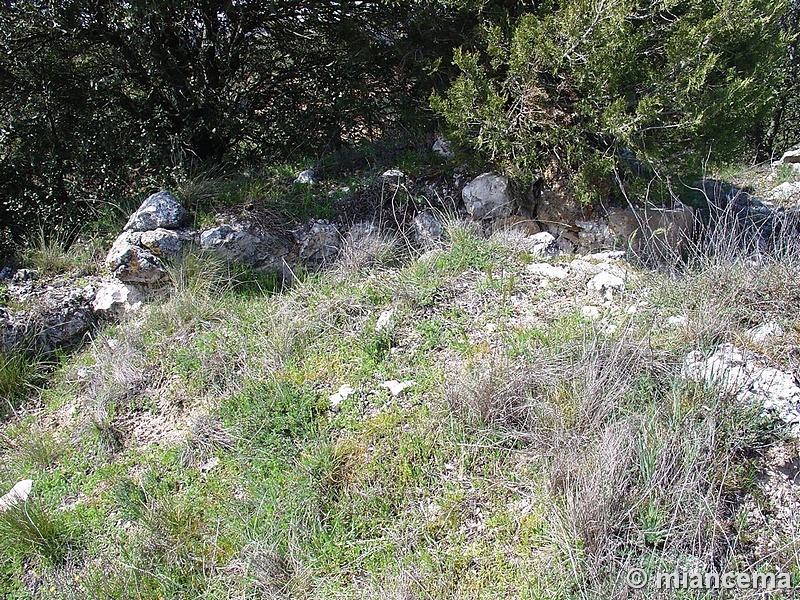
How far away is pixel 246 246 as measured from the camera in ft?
15.4

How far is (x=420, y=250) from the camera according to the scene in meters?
4.55

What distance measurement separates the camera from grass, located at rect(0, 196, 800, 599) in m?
2.34

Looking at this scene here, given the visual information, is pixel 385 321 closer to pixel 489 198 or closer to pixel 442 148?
pixel 489 198

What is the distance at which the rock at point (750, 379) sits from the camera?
2674 mm

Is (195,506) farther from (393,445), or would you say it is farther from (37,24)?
(37,24)

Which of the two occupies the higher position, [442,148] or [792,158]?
[442,148]

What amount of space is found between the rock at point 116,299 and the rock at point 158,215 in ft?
1.52

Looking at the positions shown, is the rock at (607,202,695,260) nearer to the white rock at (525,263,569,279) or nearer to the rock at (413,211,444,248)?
the white rock at (525,263,569,279)

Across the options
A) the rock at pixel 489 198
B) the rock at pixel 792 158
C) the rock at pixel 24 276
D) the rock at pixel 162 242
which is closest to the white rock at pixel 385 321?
the rock at pixel 489 198

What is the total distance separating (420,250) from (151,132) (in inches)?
111

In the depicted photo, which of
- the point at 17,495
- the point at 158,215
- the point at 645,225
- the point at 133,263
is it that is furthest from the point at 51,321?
the point at 645,225

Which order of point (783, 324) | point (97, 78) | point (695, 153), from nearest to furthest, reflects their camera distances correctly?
point (783, 324) → point (695, 153) → point (97, 78)

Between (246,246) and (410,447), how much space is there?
8.22 ft

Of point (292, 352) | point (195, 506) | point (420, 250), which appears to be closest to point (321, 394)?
point (292, 352)
